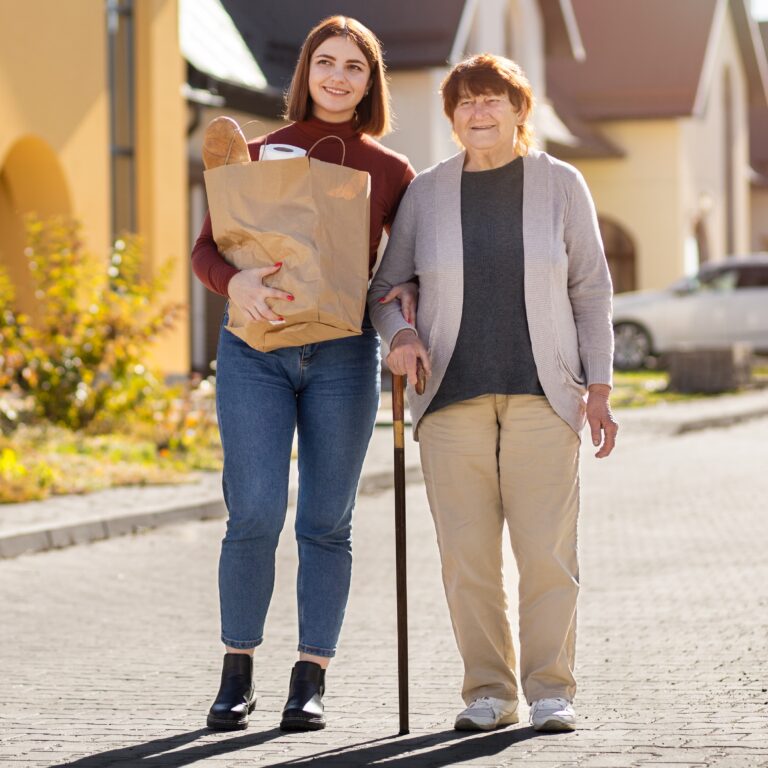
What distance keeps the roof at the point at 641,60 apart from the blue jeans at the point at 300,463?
2786 centimetres

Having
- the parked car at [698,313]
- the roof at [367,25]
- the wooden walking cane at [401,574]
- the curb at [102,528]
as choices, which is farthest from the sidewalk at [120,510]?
the parked car at [698,313]

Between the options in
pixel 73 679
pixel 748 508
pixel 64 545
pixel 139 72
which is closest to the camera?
pixel 73 679

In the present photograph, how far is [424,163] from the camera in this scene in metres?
23.3

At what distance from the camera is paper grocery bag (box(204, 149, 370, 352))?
4629mm

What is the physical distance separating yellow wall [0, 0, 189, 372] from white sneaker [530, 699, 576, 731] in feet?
33.9

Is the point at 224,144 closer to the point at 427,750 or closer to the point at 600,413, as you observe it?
the point at 600,413

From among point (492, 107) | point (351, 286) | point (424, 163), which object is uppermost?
point (424, 163)

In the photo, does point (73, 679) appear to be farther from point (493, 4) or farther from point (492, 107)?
point (493, 4)

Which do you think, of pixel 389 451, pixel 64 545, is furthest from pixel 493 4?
pixel 64 545

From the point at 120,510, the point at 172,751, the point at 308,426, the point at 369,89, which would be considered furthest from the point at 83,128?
the point at 172,751

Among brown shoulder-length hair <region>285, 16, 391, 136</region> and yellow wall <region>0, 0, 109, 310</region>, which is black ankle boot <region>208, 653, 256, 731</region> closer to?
brown shoulder-length hair <region>285, 16, 391, 136</region>

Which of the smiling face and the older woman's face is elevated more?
the smiling face

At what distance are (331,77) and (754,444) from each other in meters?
11.7

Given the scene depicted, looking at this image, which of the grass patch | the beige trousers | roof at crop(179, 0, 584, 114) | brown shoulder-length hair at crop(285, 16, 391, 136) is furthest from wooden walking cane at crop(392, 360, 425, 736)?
roof at crop(179, 0, 584, 114)
